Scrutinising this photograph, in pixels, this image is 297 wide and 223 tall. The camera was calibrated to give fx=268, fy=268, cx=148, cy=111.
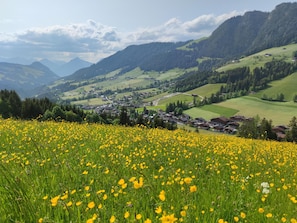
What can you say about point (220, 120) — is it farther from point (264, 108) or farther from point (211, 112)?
point (264, 108)

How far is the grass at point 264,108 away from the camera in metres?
150

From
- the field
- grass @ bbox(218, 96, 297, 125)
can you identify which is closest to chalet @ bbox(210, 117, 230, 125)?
grass @ bbox(218, 96, 297, 125)

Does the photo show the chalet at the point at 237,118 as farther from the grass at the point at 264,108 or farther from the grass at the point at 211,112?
the grass at the point at 211,112

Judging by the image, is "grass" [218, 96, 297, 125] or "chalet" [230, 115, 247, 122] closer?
"grass" [218, 96, 297, 125]

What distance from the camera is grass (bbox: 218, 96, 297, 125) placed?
14999 centimetres

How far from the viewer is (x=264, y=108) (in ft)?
563

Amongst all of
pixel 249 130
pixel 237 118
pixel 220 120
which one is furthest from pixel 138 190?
pixel 237 118

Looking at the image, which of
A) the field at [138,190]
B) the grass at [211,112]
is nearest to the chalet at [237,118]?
the grass at [211,112]

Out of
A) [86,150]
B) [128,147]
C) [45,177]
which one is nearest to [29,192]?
[45,177]

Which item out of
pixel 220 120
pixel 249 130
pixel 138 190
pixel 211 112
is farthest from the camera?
pixel 211 112

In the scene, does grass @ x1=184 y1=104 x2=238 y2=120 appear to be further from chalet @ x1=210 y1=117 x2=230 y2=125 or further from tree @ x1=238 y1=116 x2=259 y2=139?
tree @ x1=238 y1=116 x2=259 y2=139

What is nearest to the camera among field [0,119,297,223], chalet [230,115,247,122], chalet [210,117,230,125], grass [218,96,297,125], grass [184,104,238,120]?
field [0,119,297,223]

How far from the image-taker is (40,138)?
9422 mm

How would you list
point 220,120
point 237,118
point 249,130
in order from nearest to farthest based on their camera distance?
point 249,130 → point 237,118 → point 220,120
